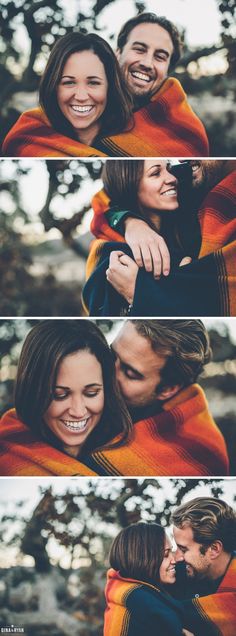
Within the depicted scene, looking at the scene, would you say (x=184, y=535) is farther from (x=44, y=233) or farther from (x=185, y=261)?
(x=44, y=233)

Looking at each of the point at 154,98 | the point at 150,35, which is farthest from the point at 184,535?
the point at 150,35

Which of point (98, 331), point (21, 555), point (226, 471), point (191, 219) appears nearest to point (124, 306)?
point (98, 331)

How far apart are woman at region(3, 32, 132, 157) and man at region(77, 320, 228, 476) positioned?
70cm

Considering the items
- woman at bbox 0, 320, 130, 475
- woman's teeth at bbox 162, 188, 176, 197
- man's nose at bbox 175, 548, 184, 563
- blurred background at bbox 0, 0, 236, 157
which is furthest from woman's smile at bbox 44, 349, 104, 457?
blurred background at bbox 0, 0, 236, 157

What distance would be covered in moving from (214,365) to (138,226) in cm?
56

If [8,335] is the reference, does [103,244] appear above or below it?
above

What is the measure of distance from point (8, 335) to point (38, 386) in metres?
0.21

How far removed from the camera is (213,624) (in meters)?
3.70

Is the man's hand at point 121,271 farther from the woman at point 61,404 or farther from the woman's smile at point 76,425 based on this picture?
the woman's smile at point 76,425

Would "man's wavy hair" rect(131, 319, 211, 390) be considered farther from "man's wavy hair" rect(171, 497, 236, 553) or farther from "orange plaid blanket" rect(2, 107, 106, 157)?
"orange plaid blanket" rect(2, 107, 106, 157)

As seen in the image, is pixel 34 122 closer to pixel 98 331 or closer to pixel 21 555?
pixel 98 331

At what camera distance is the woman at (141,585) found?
3660 mm

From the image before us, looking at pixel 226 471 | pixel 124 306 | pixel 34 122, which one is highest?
pixel 34 122

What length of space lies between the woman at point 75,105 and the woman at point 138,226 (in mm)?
156
